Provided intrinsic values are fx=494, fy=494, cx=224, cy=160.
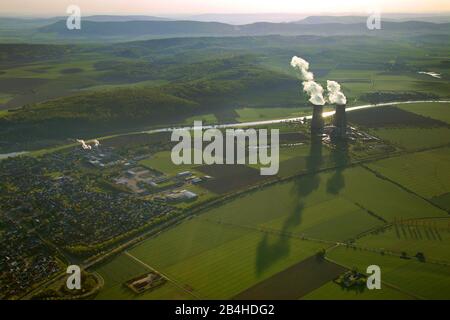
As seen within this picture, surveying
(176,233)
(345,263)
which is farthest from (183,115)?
(345,263)

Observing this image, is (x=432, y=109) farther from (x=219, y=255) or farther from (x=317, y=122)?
(x=219, y=255)

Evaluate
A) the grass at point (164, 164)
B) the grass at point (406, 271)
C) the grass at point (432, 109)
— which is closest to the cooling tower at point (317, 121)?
the grass at point (164, 164)

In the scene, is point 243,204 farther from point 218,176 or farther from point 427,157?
point 427,157

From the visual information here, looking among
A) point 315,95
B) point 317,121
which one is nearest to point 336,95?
point 315,95

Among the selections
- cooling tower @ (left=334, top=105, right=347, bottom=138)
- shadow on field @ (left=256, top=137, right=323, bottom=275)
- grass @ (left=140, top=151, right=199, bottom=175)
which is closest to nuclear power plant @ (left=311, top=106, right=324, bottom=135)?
cooling tower @ (left=334, top=105, right=347, bottom=138)

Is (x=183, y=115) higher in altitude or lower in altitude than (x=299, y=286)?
higher

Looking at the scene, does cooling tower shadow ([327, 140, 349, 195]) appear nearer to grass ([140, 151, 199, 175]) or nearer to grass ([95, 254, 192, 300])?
grass ([140, 151, 199, 175])
